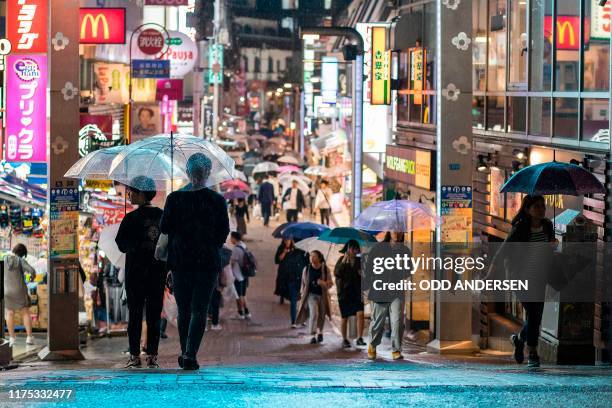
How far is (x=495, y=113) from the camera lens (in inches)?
774

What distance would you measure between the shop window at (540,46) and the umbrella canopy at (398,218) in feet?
10.0

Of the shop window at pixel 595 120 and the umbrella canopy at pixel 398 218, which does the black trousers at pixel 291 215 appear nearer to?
the umbrella canopy at pixel 398 218

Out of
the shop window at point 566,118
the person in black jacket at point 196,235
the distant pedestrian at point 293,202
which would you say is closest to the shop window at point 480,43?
the shop window at point 566,118

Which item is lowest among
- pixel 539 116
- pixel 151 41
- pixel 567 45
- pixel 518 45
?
pixel 539 116

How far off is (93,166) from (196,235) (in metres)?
4.73

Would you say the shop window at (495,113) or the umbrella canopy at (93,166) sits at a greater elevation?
the shop window at (495,113)

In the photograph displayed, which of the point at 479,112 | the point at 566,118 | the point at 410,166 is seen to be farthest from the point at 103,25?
the point at 566,118

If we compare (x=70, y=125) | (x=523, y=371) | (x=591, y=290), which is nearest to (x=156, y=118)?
(x=70, y=125)

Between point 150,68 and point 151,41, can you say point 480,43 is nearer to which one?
point 150,68

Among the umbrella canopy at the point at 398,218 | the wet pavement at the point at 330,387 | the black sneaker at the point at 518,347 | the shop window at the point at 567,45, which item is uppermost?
the shop window at the point at 567,45

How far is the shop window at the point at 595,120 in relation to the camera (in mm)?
14250

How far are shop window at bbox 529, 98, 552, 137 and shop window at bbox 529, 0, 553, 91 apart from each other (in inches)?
8.2

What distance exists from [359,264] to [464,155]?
8.09 feet

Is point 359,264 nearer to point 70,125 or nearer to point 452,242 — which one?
point 452,242
